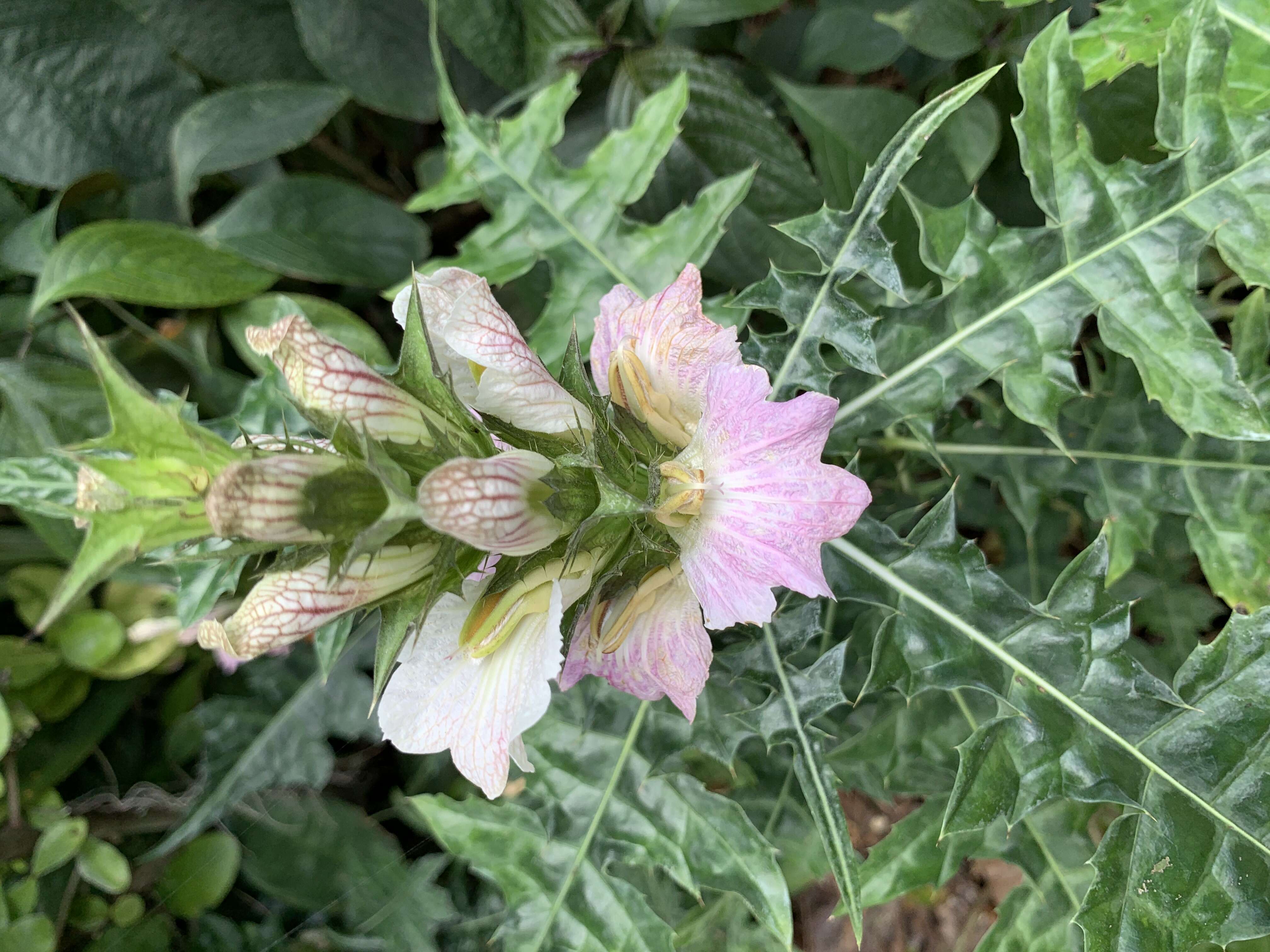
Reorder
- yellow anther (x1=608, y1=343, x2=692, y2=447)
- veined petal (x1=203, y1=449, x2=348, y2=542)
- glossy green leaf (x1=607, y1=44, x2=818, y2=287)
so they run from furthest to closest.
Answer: glossy green leaf (x1=607, y1=44, x2=818, y2=287) → yellow anther (x1=608, y1=343, x2=692, y2=447) → veined petal (x1=203, y1=449, x2=348, y2=542)

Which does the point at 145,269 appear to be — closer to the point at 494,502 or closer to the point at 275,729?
the point at 275,729

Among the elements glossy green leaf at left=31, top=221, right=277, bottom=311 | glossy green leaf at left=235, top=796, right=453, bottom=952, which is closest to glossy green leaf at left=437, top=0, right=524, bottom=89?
glossy green leaf at left=31, top=221, right=277, bottom=311

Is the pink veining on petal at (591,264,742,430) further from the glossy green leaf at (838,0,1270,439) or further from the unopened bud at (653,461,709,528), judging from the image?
the glossy green leaf at (838,0,1270,439)

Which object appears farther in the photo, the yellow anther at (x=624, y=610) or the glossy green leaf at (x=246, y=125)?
the glossy green leaf at (x=246, y=125)

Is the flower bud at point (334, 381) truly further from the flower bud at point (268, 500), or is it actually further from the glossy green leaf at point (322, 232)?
the glossy green leaf at point (322, 232)

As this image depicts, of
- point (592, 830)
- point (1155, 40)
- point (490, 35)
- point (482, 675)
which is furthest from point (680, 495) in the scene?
point (490, 35)

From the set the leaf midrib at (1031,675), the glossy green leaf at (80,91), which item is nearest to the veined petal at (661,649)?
the leaf midrib at (1031,675)

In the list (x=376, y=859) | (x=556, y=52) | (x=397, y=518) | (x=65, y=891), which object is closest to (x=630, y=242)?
(x=556, y=52)
